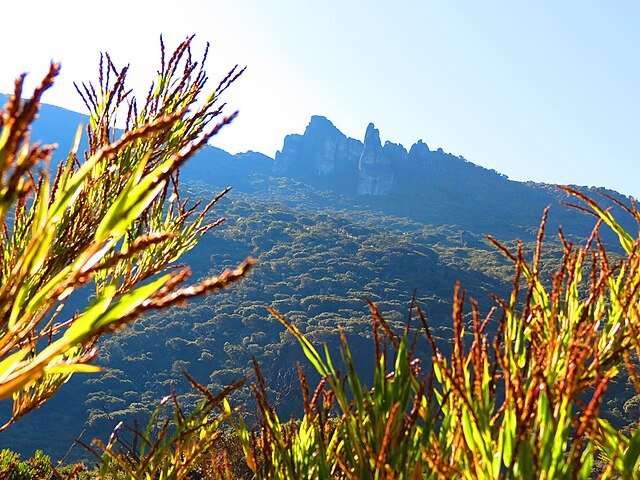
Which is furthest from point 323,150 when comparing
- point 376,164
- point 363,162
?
point 376,164

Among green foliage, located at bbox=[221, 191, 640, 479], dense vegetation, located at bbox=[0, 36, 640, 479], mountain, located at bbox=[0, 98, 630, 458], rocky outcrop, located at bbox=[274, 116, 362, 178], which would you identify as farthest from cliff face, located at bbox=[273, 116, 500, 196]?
green foliage, located at bbox=[221, 191, 640, 479]

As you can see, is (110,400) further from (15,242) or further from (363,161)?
(363,161)

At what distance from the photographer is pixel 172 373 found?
51.3 meters

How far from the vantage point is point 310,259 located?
258 feet

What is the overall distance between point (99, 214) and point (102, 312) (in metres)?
1.44

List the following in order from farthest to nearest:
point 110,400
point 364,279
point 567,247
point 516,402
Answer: point 364,279 → point 110,400 → point 567,247 → point 516,402

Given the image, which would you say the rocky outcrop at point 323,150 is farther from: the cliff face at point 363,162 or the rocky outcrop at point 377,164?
the rocky outcrop at point 377,164

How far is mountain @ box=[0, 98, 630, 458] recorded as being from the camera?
48.4 meters

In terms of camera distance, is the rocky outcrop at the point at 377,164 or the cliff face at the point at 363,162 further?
the cliff face at the point at 363,162

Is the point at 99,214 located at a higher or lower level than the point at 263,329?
higher

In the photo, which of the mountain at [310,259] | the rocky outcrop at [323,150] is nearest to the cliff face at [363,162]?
the rocky outcrop at [323,150]

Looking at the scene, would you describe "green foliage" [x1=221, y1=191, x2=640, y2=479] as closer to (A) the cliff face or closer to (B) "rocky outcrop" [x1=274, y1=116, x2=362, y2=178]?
(A) the cliff face

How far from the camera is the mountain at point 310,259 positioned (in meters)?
48.4

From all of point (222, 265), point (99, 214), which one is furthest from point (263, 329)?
point (99, 214)
